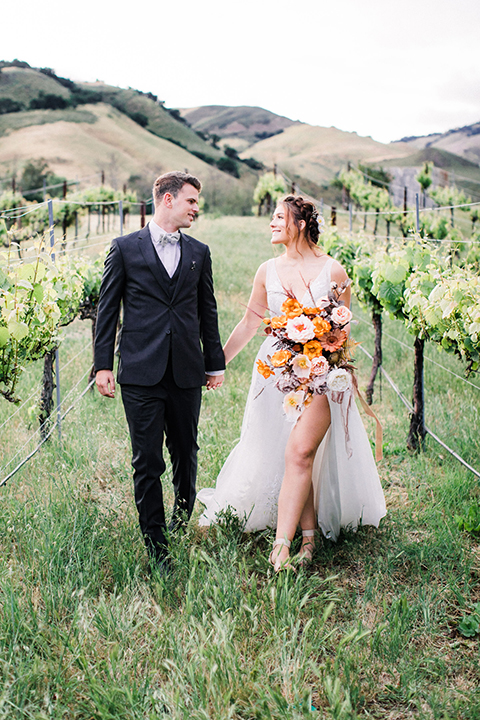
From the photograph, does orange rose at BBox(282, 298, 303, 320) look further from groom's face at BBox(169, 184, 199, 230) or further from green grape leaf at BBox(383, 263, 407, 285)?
green grape leaf at BBox(383, 263, 407, 285)

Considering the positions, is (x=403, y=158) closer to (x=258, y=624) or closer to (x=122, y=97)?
(x=122, y=97)

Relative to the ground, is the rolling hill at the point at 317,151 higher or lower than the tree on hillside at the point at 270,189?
higher

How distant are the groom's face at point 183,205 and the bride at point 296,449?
0.50m

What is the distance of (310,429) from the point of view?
298cm

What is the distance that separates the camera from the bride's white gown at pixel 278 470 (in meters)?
3.25

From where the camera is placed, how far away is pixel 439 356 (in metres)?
7.90

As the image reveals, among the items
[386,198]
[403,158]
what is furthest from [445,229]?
[403,158]

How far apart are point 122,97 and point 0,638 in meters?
119

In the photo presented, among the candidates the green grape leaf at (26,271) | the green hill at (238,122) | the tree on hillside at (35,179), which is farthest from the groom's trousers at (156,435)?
the green hill at (238,122)

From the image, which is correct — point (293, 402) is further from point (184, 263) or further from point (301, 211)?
point (301, 211)

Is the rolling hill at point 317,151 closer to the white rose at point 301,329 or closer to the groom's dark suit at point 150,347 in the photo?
the groom's dark suit at point 150,347

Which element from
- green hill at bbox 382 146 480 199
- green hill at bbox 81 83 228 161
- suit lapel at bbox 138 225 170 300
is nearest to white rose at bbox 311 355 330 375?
suit lapel at bbox 138 225 170 300

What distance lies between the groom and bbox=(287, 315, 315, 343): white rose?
1.73ft

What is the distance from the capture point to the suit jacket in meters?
2.90
